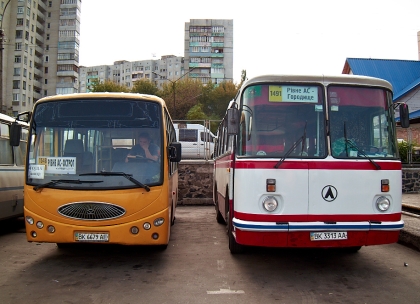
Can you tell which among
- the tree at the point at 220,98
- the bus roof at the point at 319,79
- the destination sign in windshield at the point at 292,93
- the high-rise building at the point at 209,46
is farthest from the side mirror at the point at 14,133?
the high-rise building at the point at 209,46

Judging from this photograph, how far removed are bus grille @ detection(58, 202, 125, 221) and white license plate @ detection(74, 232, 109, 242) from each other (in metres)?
0.22

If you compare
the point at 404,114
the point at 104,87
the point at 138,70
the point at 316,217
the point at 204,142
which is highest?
the point at 138,70

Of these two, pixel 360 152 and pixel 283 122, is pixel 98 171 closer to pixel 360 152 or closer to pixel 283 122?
pixel 283 122

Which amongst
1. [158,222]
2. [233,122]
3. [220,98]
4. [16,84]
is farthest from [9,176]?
[16,84]

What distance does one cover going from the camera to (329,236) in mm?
5746

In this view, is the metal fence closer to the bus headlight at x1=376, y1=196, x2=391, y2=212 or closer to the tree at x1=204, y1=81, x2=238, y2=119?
the bus headlight at x1=376, y1=196, x2=391, y2=212

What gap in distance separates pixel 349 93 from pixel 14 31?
73.8 m

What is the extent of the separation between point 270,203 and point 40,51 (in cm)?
7934

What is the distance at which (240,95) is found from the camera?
6.49 meters

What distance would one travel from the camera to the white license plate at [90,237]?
6223mm

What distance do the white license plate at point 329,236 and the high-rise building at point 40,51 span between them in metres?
71.0

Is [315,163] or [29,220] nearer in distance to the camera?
[315,163]

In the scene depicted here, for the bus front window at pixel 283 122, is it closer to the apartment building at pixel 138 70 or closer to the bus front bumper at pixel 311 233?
the bus front bumper at pixel 311 233

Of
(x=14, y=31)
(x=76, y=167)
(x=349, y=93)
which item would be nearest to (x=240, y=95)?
(x=349, y=93)
